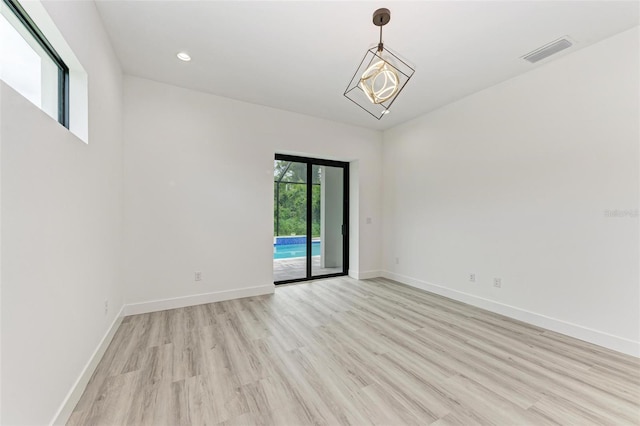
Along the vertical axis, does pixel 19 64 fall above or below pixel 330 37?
below

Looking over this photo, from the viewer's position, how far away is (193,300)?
3.61 metres

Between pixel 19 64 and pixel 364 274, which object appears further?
pixel 364 274

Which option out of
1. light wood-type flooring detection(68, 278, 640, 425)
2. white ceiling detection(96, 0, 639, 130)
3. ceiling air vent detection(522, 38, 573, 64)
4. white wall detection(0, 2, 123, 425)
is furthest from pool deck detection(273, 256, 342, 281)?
ceiling air vent detection(522, 38, 573, 64)

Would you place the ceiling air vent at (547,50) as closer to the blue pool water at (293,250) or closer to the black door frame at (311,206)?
the black door frame at (311,206)

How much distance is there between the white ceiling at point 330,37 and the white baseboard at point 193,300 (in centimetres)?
293

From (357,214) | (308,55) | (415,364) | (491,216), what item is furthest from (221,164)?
(491,216)

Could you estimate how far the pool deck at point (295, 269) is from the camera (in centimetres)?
498

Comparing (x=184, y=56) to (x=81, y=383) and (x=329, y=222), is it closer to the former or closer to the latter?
(x=81, y=383)

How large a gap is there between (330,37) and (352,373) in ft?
9.99

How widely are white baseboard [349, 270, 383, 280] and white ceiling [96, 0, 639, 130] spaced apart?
332 centimetres

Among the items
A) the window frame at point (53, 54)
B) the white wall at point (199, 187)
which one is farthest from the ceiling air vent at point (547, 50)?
the window frame at point (53, 54)

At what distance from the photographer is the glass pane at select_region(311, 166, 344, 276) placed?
204 inches

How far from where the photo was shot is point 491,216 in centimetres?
347

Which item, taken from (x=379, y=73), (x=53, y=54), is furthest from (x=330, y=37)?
(x=53, y=54)
